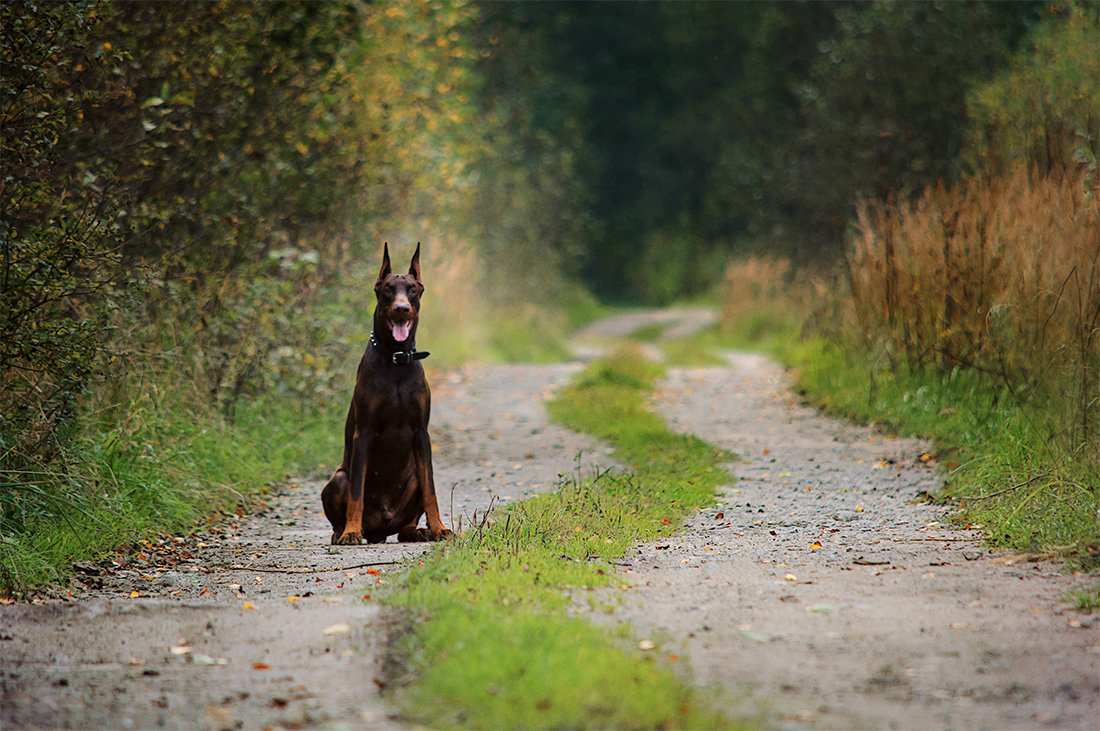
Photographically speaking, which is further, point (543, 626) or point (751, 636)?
point (751, 636)

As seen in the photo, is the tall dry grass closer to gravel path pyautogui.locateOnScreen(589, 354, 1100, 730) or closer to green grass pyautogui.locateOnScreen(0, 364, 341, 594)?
gravel path pyautogui.locateOnScreen(589, 354, 1100, 730)

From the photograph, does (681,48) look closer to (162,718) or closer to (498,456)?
(498,456)

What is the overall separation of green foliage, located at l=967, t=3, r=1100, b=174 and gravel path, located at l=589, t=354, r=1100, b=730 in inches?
147

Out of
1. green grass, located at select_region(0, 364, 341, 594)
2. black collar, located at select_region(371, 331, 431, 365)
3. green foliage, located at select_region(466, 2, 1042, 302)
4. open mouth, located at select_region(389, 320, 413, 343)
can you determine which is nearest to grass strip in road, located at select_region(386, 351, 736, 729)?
black collar, located at select_region(371, 331, 431, 365)

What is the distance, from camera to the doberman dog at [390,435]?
6.74m

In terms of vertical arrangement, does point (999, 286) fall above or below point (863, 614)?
above

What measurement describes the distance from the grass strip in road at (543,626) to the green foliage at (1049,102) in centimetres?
482

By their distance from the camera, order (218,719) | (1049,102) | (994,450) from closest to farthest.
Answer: (218,719)
(994,450)
(1049,102)

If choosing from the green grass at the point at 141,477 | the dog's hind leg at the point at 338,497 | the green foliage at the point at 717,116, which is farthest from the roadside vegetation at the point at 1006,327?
the green grass at the point at 141,477

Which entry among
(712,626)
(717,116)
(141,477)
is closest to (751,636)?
(712,626)

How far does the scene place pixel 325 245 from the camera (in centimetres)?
1297

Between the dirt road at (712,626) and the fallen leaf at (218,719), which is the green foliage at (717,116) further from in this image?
the fallen leaf at (218,719)

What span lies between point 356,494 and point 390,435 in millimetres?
387

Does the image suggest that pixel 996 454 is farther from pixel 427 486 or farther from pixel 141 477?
pixel 141 477
